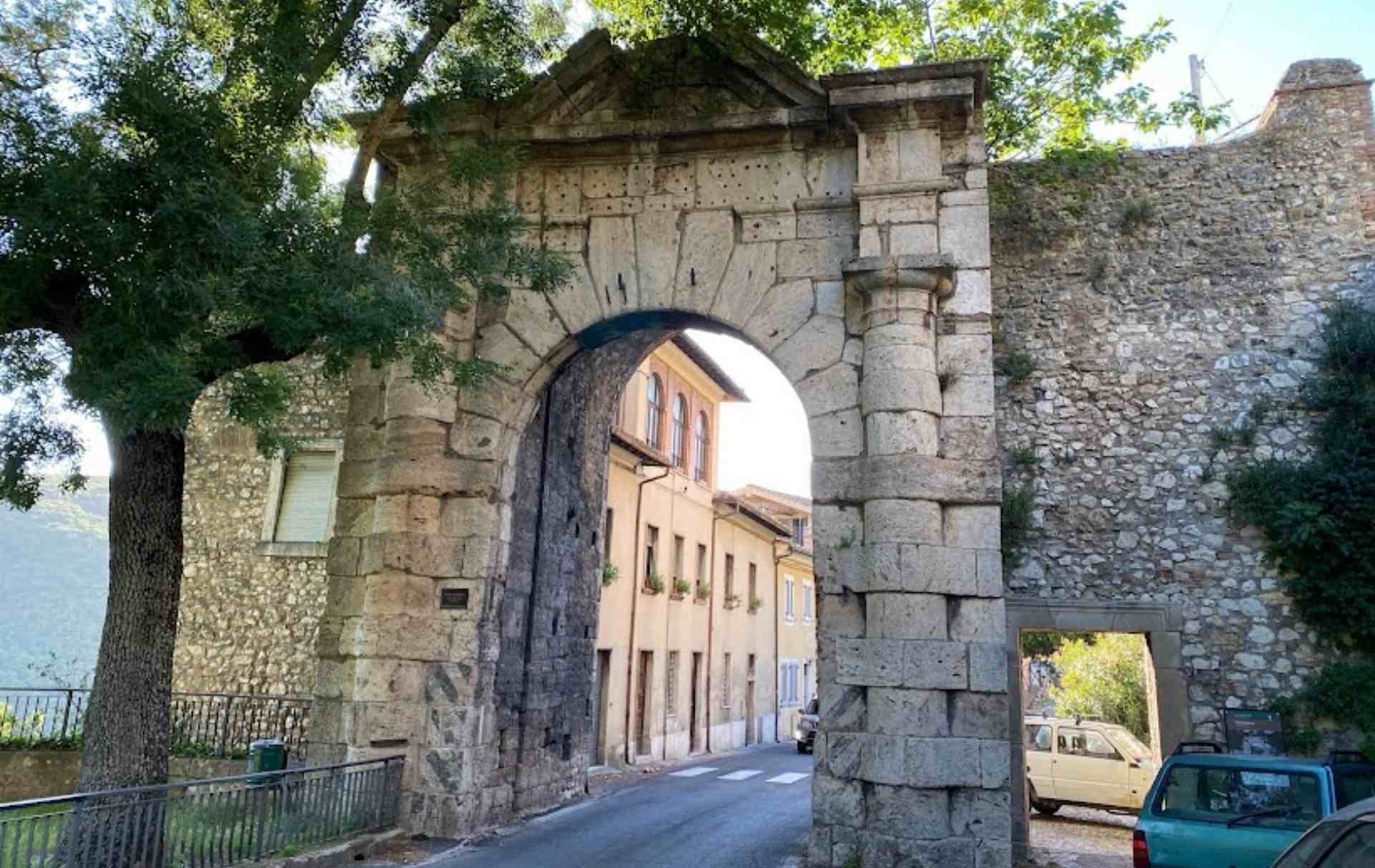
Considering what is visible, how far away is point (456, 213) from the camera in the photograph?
333 inches

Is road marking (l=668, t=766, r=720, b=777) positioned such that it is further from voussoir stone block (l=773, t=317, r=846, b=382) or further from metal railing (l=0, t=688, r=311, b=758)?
voussoir stone block (l=773, t=317, r=846, b=382)

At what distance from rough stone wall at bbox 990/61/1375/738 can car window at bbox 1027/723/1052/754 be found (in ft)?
17.8

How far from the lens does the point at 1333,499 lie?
844 cm

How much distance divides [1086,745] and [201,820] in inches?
442

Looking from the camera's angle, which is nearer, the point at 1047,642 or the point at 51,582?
the point at 1047,642

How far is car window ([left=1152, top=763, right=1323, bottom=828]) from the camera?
612cm

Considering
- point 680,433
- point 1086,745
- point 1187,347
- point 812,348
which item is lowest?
point 1086,745

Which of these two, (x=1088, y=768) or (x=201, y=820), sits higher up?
(x=201, y=820)

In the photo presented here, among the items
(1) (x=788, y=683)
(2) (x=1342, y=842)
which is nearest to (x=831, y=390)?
(2) (x=1342, y=842)

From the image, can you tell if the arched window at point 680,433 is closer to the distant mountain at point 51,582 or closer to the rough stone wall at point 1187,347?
the rough stone wall at point 1187,347

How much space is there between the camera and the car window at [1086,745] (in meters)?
13.1

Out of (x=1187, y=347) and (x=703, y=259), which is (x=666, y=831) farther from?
(x=1187, y=347)

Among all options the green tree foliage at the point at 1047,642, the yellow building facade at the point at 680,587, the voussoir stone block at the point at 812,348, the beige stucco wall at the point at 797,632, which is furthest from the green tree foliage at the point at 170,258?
the beige stucco wall at the point at 797,632

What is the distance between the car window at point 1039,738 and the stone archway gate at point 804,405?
7.11 meters
